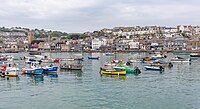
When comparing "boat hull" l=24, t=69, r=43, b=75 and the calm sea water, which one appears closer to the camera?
the calm sea water

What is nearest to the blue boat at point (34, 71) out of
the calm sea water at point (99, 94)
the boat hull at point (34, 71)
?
the boat hull at point (34, 71)

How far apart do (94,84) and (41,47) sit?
114230 mm

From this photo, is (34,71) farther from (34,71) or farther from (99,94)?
(99,94)

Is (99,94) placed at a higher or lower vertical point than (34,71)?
lower

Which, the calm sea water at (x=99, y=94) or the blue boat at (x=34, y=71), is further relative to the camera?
the blue boat at (x=34, y=71)

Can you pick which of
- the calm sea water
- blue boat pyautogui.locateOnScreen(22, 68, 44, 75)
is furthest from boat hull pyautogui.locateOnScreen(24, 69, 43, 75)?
the calm sea water

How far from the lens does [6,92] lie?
25688 mm

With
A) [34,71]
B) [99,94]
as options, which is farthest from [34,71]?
[99,94]

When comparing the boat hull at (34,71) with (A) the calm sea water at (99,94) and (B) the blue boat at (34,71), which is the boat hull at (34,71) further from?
(A) the calm sea water at (99,94)

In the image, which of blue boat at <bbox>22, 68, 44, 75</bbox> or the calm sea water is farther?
blue boat at <bbox>22, 68, 44, 75</bbox>

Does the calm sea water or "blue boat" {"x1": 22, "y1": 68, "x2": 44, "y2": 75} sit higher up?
"blue boat" {"x1": 22, "y1": 68, "x2": 44, "y2": 75}

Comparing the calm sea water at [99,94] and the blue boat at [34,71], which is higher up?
the blue boat at [34,71]

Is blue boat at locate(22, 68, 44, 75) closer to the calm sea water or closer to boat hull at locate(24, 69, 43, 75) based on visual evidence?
boat hull at locate(24, 69, 43, 75)

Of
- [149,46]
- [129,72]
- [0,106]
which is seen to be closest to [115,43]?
[149,46]
